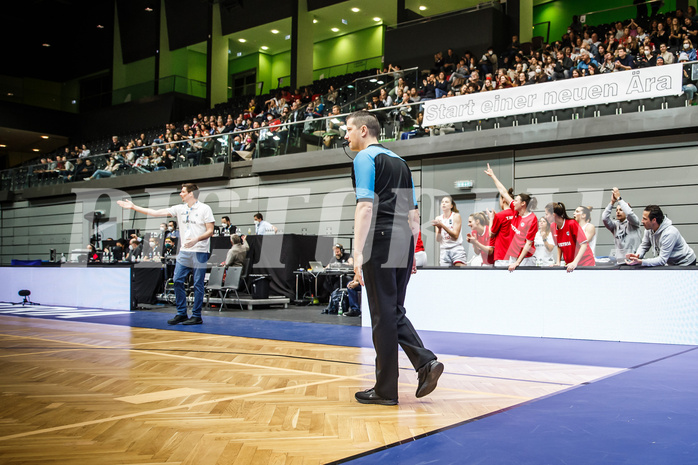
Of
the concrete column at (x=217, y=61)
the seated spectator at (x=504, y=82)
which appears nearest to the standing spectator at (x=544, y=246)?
the seated spectator at (x=504, y=82)

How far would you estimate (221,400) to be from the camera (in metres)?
3.74

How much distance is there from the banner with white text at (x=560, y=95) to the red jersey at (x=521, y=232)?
5676mm

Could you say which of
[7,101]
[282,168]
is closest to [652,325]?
[282,168]

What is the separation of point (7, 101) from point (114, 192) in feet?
35.2

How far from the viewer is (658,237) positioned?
22.9 feet

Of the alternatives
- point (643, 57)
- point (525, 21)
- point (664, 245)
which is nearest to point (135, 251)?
point (664, 245)

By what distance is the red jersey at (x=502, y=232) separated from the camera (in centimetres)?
823

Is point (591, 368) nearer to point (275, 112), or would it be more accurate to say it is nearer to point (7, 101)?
point (275, 112)

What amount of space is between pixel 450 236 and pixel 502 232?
0.75 m

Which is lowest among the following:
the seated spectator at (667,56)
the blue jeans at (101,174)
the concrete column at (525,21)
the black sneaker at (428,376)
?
the black sneaker at (428,376)

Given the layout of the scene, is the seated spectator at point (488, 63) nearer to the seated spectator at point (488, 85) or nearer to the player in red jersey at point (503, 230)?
the seated spectator at point (488, 85)

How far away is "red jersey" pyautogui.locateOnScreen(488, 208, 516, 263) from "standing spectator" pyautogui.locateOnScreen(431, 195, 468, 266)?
50 centimetres

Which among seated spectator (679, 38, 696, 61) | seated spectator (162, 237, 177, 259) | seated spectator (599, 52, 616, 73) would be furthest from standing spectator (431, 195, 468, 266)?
seated spectator (162, 237, 177, 259)

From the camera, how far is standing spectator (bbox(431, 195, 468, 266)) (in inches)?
330
